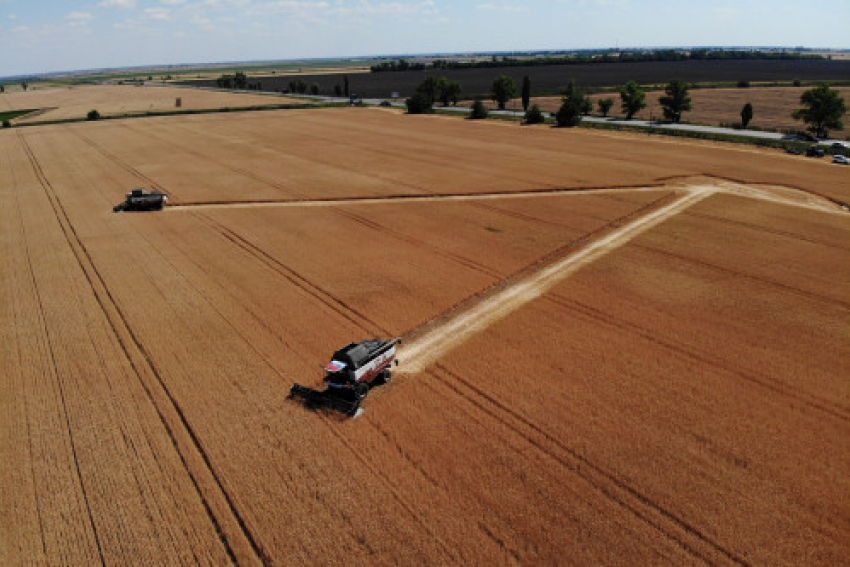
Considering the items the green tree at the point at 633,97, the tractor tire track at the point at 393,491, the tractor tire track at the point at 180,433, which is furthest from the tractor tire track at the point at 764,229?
the green tree at the point at 633,97

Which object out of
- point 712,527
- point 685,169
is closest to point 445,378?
point 712,527

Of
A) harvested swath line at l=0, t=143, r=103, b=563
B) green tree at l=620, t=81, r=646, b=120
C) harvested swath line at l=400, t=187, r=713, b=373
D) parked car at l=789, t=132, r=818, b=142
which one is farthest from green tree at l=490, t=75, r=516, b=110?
harvested swath line at l=0, t=143, r=103, b=563

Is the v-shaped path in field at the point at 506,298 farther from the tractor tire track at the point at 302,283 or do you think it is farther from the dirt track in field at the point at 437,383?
the tractor tire track at the point at 302,283

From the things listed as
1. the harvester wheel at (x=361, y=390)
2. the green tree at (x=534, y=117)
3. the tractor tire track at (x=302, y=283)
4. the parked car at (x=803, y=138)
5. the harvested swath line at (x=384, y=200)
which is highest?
the green tree at (x=534, y=117)

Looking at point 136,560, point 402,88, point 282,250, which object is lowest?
point 136,560

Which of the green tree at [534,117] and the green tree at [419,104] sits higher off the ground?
the green tree at [419,104]

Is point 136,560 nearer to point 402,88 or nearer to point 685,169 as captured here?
point 685,169
